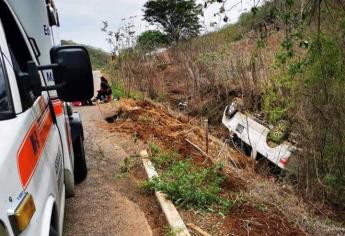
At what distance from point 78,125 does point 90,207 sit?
1.52 m

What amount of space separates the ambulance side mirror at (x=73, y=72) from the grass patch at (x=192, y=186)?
234cm

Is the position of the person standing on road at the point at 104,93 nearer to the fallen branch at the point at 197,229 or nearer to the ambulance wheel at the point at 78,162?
the ambulance wheel at the point at 78,162

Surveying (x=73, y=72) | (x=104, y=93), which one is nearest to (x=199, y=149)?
(x=73, y=72)

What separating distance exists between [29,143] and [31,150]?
0.04 m

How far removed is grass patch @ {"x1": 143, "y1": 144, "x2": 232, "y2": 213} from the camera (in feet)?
16.4

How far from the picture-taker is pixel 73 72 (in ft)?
9.61

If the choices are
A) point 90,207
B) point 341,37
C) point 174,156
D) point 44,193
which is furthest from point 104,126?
point 44,193

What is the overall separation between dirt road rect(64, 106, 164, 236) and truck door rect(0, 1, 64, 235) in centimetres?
135

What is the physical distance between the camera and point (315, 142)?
20.3 feet

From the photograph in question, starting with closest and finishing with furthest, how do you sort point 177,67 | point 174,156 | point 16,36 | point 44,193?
point 44,193 < point 16,36 < point 174,156 < point 177,67

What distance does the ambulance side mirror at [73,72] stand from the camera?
2926 millimetres

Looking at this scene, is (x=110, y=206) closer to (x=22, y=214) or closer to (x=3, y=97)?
(x=3, y=97)

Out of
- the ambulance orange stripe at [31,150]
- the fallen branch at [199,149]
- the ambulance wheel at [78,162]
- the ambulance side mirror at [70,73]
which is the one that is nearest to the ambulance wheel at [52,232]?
the ambulance orange stripe at [31,150]

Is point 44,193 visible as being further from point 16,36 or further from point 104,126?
point 104,126
